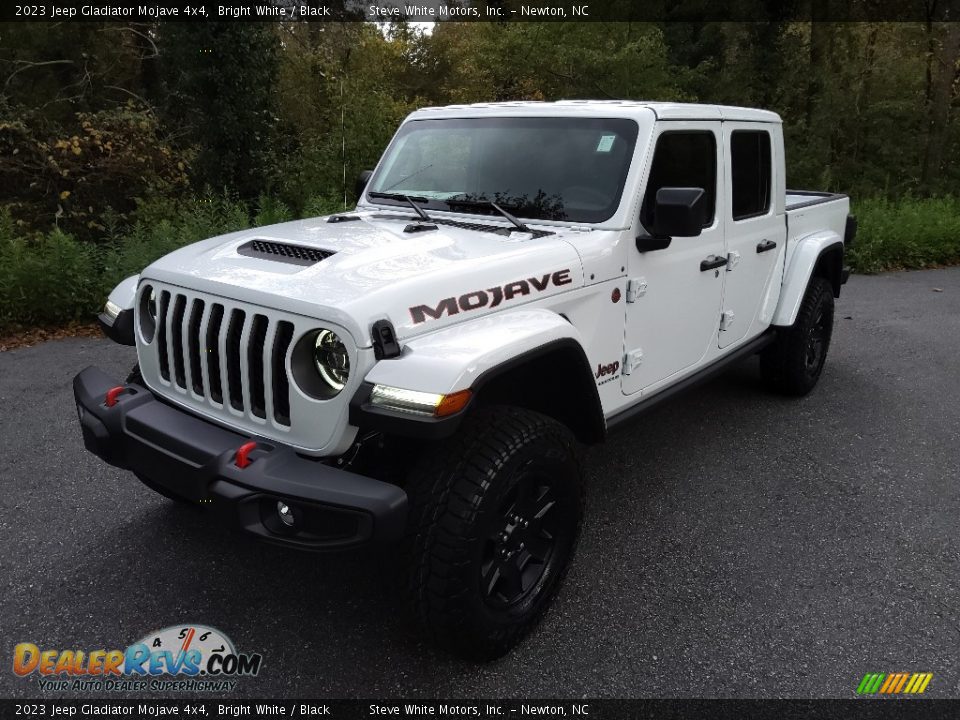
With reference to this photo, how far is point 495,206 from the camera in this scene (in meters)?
3.25

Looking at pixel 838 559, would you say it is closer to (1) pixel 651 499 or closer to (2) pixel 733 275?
(1) pixel 651 499

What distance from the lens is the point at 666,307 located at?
11.1 ft

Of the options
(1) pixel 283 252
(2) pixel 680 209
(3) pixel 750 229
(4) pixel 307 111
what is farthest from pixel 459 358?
(4) pixel 307 111

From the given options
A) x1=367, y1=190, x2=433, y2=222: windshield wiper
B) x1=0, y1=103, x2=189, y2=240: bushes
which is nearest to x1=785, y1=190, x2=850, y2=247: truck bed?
x1=367, y1=190, x2=433, y2=222: windshield wiper

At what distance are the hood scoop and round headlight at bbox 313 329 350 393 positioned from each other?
1.29 feet

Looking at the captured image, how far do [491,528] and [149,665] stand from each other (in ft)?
4.33

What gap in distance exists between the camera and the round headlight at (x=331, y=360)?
2299 mm

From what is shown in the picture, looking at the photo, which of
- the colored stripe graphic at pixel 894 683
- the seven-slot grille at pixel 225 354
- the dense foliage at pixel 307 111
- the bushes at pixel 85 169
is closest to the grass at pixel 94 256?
the dense foliage at pixel 307 111

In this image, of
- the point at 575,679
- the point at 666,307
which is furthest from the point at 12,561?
the point at 666,307

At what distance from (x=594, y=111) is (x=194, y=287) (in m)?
1.90

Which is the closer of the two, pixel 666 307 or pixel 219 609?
pixel 219 609

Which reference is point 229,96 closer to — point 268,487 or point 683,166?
point 683,166

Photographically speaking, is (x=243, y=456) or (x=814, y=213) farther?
(x=814, y=213)

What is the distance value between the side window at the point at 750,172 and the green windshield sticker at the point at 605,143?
3.09ft
